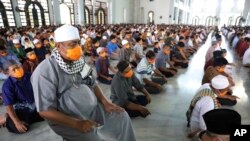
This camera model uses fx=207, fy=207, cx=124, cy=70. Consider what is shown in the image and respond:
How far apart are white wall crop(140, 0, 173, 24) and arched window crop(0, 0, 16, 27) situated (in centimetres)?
1683

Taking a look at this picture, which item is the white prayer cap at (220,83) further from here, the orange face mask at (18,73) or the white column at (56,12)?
the white column at (56,12)

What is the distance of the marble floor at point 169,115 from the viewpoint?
2623 millimetres

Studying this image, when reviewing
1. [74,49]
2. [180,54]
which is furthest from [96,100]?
[180,54]

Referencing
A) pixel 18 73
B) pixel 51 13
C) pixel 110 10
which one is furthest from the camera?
pixel 110 10

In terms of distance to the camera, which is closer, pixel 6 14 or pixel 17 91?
pixel 17 91

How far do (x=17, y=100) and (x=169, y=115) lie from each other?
218 centimetres

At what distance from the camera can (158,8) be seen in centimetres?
2475

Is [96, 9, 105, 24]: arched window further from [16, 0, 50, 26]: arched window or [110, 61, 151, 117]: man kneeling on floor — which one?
[110, 61, 151, 117]: man kneeling on floor

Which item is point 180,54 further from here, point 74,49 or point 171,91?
point 74,49

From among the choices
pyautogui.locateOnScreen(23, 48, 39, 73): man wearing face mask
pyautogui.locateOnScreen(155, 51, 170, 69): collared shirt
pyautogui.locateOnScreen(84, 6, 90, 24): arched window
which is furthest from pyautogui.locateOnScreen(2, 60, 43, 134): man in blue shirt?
pyautogui.locateOnScreen(84, 6, 90, 24): arched window

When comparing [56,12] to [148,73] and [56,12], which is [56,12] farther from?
[148,73]

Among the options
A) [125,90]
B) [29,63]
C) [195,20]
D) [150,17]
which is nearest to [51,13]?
[29,63]

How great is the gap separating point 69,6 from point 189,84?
1263cm

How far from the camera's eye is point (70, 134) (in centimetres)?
162
